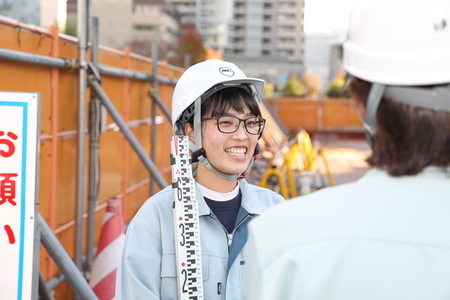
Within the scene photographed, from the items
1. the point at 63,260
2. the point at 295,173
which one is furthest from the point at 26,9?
the point at 295,173

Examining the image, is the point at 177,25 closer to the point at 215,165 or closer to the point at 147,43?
the point at 147,43

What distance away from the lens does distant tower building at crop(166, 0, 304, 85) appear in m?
136

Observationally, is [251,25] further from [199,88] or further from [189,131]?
[199,88]

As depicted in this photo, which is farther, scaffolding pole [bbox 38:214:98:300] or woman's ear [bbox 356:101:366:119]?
scaffolding pole [bbox 38:214:98:300]

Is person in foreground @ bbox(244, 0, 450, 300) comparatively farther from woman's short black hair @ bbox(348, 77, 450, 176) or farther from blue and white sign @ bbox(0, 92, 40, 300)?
blue and white sign @ bbox(0, 92, 40, 300)

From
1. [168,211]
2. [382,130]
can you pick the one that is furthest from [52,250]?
[382,130]

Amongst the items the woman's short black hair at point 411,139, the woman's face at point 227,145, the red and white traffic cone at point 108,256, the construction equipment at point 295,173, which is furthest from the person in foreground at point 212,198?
the construction equipment at point 295,173

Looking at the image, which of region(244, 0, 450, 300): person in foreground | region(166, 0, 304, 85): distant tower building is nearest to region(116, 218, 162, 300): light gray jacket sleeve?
region(244, 0, 450, 300): person in foreground

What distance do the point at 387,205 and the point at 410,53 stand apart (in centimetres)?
33

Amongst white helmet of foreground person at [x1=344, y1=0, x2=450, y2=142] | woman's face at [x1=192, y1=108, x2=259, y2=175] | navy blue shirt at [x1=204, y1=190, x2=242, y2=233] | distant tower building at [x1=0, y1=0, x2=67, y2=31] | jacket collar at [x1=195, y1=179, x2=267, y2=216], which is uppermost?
distant tower building at [x1=0, y1=0, x2=67, y2=31]

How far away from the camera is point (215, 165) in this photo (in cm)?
276

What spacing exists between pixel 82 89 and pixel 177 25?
100m

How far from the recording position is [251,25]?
138m

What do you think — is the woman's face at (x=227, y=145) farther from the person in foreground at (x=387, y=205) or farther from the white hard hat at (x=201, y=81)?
the person in foreground at (x=387, y=205)
